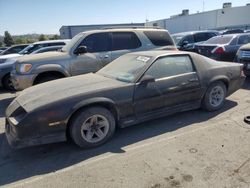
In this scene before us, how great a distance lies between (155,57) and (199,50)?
6.01 m

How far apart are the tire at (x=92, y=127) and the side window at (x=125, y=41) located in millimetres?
3479

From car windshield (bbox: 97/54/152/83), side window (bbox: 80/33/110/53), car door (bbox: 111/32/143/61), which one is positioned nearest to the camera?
car windshield (bbox: 97/54/152/83)

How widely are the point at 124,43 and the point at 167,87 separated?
3.06 metres

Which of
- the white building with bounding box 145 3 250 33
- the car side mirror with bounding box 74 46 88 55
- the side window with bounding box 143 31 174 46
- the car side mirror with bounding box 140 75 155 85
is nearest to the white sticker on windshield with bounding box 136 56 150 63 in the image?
the car side mirror with bounding box 140 75 155 85

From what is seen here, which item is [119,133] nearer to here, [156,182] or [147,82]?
[147,82]

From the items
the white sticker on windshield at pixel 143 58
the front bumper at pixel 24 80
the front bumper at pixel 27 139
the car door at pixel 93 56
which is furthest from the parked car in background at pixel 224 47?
the front bumper at pixel 27 139

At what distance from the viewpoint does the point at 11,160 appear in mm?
3537

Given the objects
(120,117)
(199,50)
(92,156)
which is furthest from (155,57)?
(199,50)

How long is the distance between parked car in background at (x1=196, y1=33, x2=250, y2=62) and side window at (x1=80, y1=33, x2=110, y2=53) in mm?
4354

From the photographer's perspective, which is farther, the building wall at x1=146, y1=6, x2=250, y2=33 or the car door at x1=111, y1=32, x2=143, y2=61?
the building wall at x1=146, y1=6, x2=250, y2=33

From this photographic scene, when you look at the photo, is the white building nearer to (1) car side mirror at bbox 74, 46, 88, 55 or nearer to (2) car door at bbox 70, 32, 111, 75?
(2) car door at bbox 70, 32, 111, 75

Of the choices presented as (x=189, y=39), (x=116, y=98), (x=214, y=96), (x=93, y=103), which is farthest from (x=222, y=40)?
(x=93, y=103)

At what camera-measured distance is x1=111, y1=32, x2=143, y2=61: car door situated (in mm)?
6848

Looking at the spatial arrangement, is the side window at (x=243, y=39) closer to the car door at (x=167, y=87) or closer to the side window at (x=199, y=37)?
the side window at (x=199, y=37)
